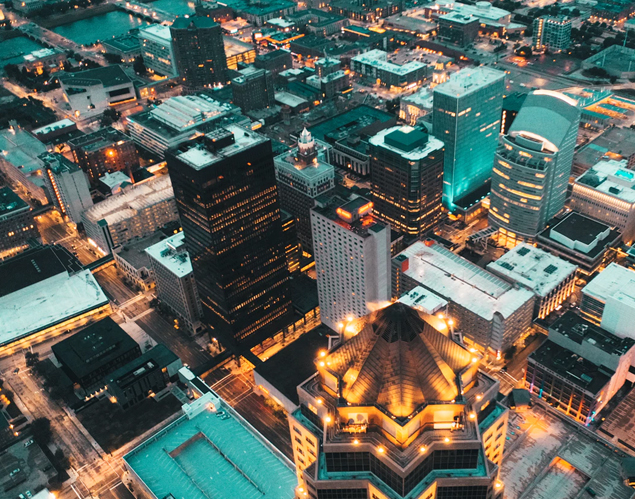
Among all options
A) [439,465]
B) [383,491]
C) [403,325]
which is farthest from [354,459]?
[403,325]

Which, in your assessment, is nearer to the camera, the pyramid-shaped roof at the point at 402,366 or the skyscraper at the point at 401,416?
the skyscraper at the point at 401,416

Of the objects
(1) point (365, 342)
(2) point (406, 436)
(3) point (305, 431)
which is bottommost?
(3) point (305, 431)

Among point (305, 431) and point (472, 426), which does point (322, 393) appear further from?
point (472, 426)

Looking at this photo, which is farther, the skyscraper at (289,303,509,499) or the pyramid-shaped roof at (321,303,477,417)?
the pyramid-shaped roof at (321,303,477,417)
